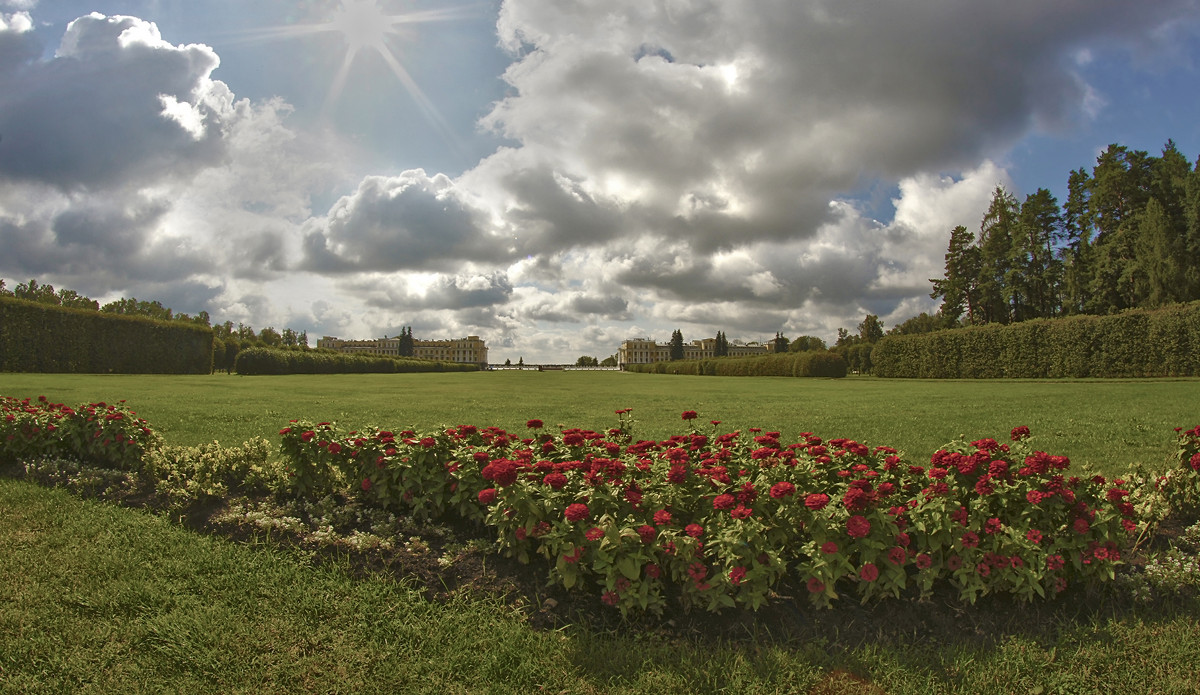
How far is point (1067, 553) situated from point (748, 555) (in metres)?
2.05

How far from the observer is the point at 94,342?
3059cm

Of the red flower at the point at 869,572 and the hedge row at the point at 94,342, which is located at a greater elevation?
the hedge row at the point at 94,342

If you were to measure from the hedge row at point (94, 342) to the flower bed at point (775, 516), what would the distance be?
114ft

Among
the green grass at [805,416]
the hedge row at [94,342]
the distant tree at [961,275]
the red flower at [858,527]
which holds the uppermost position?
the distant tree at [961,275]

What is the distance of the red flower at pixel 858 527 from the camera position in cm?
308

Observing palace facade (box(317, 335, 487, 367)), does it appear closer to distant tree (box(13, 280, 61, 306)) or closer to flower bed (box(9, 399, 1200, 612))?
distant tree (box(13, 280, 61, 306))

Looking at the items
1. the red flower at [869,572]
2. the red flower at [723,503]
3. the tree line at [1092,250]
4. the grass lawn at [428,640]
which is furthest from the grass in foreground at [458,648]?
the tree line at [1092,250]

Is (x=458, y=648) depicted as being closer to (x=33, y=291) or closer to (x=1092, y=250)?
(x=1092, y=250)

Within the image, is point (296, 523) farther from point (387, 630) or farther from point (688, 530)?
point (688, 530)

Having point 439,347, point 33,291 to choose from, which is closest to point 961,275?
point 33,291

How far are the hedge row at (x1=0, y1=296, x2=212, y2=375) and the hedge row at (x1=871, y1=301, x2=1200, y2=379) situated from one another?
48.8 meters

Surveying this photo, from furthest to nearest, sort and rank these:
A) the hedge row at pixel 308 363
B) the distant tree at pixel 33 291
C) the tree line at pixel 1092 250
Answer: the distant tree at pixel 33 291 → the hedge row at pixel 308 363 → the tree line at pixel 1092 250

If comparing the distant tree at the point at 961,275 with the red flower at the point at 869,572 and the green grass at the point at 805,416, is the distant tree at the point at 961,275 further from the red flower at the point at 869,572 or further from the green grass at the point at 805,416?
the red flower at the point at 869,572

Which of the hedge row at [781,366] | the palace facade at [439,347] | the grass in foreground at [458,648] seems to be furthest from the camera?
the palace facade at [439,347]
